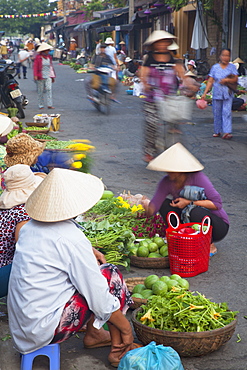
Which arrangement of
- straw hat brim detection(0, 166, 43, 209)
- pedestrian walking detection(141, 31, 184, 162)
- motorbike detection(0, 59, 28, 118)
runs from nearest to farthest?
straw hat brim detection(0, 166, 43, 209) < pedestrian walking detection(141, 31, 184, 162) < motorbike detection(0, 59, 28, 118)

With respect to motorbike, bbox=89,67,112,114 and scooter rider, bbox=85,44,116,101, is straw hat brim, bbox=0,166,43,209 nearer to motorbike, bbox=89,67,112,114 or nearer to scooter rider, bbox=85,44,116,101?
motorbike, bbox=89,67,112,114

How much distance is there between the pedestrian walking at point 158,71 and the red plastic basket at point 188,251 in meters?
3.64

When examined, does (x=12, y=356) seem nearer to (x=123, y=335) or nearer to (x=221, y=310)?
(x=123, y=335)

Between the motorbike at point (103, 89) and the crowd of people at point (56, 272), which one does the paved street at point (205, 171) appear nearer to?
the crowd of people at point (56, 272)

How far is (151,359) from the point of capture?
9.50ft

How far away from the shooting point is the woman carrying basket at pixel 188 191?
15.4ft

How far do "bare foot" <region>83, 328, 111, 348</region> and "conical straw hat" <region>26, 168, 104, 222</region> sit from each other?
0.94 meters

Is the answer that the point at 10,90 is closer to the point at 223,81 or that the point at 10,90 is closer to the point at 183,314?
the point at 223,81

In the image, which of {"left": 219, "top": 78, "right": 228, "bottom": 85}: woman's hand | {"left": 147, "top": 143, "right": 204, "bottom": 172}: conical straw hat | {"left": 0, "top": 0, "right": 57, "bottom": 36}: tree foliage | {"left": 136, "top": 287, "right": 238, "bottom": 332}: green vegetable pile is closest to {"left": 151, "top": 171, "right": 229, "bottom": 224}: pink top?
{"left": 147, "top": 143, "right": 204, "bottom": 172}: conical straw hat

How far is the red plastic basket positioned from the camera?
14.4ft

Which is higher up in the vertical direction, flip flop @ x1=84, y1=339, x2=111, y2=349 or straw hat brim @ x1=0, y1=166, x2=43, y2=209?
straw hat brim @ x1=0, y1=166, x2=43, y2=209

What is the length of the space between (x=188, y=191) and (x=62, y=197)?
1960mm

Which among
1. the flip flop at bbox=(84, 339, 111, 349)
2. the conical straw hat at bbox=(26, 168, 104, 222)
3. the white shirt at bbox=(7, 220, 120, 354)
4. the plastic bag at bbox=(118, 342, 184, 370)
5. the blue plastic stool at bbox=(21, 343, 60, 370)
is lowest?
the flip flop at bbox=(84, 339, 111, 349)

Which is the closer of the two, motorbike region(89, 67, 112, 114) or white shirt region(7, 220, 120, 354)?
white shirt region(7, 220, 120, 354)
